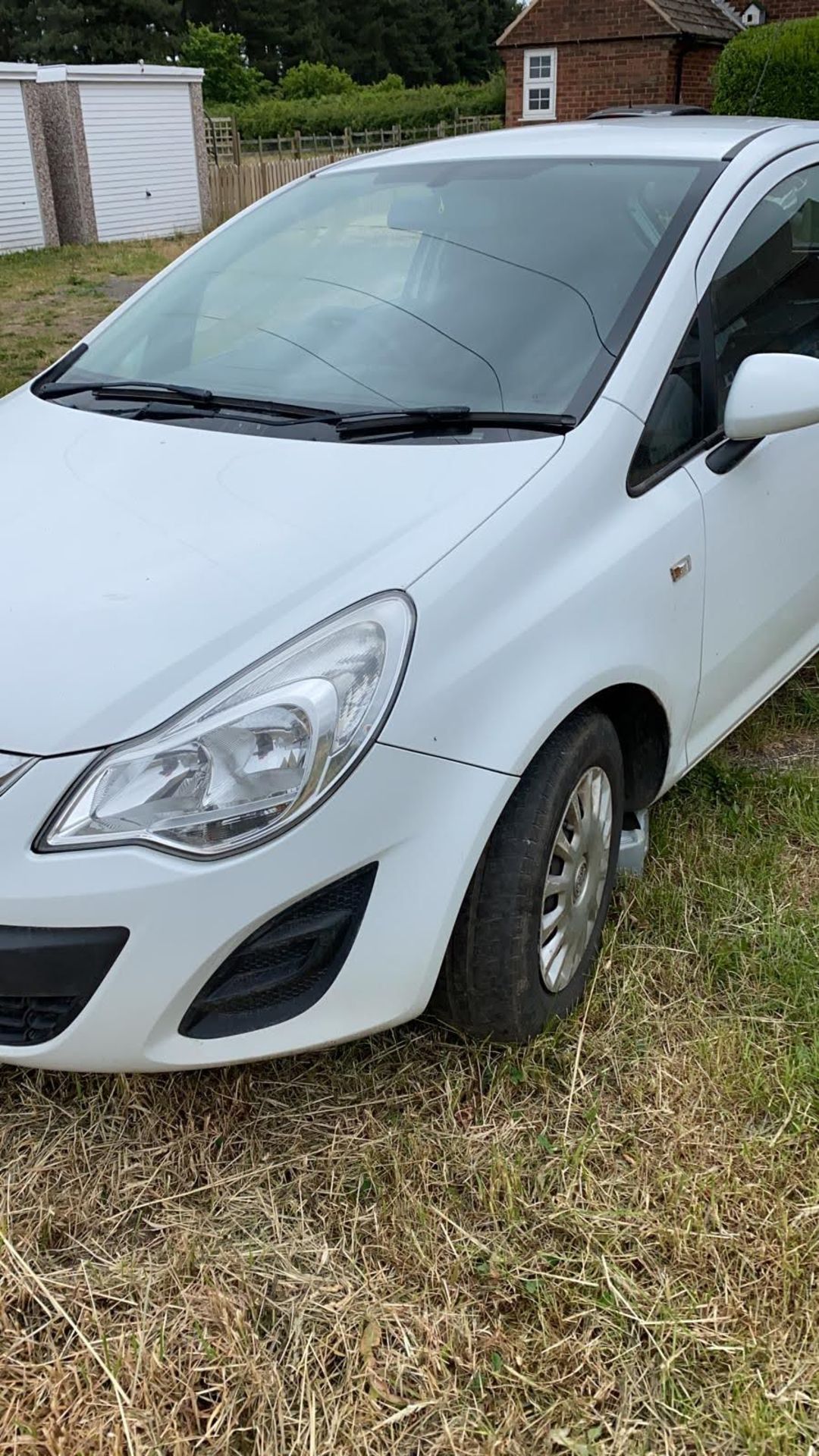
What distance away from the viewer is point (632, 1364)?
5.46 ft

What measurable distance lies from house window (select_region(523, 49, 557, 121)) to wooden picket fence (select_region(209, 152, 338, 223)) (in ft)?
21.6

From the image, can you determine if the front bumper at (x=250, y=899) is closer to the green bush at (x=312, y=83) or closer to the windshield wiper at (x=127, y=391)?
the windshield wiper at (x=127, y=391)

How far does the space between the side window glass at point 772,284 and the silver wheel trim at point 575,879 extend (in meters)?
0.91

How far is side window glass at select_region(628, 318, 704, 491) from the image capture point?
225cm

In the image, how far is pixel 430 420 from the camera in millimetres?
2270

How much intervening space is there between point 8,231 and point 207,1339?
1826 cm

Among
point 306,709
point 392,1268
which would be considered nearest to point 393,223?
point 306,709

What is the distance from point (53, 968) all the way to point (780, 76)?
60.4ft

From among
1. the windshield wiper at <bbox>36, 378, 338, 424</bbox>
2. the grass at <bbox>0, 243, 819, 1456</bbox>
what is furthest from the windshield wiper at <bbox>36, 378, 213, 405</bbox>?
the grass at <bbox>0, 243, 819, 1456</bbox>

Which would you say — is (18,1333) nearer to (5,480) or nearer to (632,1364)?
(632,1364)

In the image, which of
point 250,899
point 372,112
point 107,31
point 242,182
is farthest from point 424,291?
point 107,31

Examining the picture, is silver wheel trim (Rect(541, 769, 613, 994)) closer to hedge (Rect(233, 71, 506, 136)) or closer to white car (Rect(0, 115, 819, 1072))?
white car (Rect(0, 115, 819, 1072))

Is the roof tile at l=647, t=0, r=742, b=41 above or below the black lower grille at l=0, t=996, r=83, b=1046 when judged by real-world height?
above

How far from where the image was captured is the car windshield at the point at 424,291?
2377 mm
